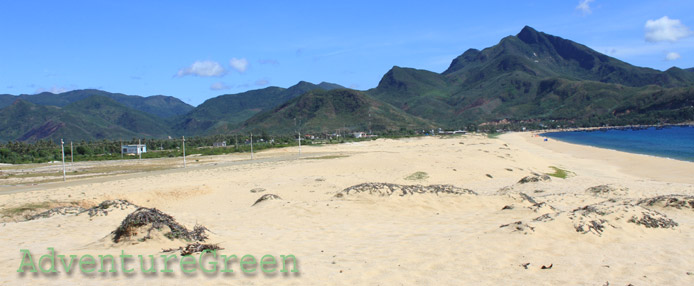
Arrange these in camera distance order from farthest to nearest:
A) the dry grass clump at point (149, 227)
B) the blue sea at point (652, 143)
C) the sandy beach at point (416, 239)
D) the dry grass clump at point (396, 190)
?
the blue sea at point (652, 143) < the dry grass clump at point (396, 190) < the dry grass clump at point (149, 227) < the sandy beach at point (416, 239)

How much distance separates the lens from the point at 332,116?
152m

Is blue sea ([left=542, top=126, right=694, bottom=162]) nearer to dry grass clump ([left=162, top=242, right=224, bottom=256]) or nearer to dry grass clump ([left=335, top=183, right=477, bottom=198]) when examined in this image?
dry grass clump ([left=335, top=183, right=477, bottom=198])

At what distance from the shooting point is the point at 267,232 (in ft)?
32.0

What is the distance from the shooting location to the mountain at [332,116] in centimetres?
13912

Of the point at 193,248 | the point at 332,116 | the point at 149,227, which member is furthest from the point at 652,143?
the point at 332,116

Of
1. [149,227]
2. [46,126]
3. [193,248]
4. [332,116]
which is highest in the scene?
[332,116]

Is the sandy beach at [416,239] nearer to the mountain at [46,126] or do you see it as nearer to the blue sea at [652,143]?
the blue sea at [652,143]

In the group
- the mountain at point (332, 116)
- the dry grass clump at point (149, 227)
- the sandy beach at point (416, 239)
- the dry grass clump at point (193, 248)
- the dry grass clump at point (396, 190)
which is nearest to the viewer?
the sandy beach at point (416, 239)

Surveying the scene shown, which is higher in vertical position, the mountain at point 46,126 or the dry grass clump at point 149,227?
the mountain at point 46,126

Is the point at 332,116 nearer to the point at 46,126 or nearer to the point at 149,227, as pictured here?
the point at 46,126

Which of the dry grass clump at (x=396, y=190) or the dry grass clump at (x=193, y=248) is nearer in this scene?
the dry grass clump at (x=193, y=248)

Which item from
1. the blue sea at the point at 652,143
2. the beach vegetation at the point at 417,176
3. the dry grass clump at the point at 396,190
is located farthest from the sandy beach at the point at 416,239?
the blue sea at the point at 652,143

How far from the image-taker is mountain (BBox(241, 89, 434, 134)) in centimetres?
13912

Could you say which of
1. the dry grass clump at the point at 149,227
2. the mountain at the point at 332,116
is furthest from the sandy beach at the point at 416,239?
the mountain at the point at 332,116
